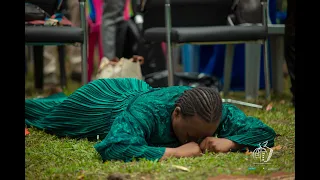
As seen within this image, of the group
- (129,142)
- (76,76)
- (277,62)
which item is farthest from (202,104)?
(76,76)

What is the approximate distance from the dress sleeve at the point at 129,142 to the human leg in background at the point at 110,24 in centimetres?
394

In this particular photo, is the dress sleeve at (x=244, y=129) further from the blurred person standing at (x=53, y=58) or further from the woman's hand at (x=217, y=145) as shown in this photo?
the blurred person standing at (x=53, y=58)

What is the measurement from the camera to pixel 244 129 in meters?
3.72

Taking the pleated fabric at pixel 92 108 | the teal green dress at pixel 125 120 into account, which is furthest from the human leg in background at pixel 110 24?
the pleated fabric at pixel 92 108

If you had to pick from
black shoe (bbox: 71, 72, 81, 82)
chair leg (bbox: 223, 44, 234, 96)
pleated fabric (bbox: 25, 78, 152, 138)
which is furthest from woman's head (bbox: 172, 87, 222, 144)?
black shoe (bbox: 71, 72, 81, 82)

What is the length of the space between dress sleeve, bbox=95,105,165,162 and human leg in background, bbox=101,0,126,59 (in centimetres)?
394

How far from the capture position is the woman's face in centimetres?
332

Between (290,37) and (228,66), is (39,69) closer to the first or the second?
(228,66)

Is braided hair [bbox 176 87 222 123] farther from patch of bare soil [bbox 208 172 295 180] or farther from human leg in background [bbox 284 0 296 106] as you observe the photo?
human leg in background [bbox 284 0 296 106]

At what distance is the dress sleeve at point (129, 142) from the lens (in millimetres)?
3299

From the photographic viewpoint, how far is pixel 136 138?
3.33 metres
